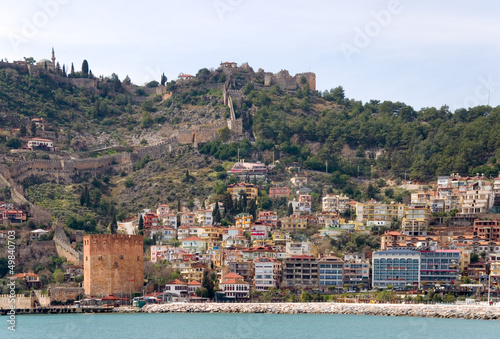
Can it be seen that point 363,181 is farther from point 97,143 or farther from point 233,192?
point 97,143

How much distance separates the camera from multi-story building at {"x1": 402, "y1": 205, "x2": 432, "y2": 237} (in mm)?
80312

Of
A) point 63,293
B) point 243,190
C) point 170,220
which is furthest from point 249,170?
point 63,293

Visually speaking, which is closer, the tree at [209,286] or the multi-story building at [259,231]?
the tree at [209,286]

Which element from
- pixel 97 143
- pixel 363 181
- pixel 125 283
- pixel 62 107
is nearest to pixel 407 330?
pixel 125 283

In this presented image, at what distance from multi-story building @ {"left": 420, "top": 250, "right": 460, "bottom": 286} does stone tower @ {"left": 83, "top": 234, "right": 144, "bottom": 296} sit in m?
17.3

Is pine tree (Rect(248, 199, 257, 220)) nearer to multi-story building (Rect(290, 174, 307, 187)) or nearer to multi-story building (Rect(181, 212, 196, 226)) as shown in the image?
multi-story building (Rect(181, 212, 196, 226))

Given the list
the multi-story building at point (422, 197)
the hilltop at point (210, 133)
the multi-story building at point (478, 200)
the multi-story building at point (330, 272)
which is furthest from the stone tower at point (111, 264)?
the multi-story building at point (478, 200)

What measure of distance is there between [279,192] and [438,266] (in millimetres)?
21968

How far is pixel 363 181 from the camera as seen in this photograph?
97500 millimetres

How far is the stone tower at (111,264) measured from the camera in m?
Result: 69.9

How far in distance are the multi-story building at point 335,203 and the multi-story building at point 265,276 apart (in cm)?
1551

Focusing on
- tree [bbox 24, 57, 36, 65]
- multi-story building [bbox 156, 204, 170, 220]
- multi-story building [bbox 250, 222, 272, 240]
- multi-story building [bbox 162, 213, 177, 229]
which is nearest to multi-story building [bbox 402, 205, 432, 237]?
multi-story building [bbox 250, 222, 272, 240]

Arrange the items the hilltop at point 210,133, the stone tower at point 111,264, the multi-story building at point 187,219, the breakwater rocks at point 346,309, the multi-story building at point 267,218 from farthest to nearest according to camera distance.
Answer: the hilltop at point 210,133 → the multi-story building at point 187,219 → the multi-story building at point 267,218 → the stone tower at point 111,264 → the breakwater rocks at point 346,309

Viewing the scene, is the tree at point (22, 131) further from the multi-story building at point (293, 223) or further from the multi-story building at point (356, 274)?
the multi-story building at point (356, 274)
